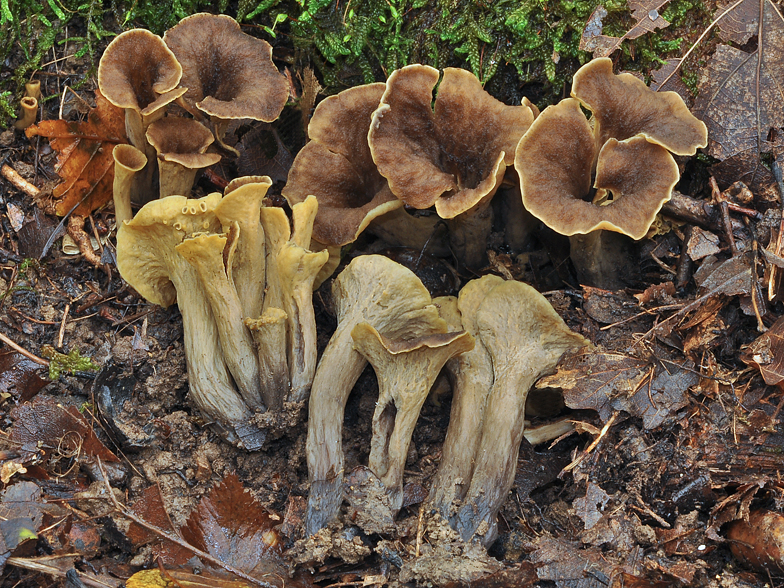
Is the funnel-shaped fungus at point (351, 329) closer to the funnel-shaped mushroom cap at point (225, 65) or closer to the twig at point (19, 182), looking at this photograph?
the funnel-shaped mushroom cap at point (225, 65)

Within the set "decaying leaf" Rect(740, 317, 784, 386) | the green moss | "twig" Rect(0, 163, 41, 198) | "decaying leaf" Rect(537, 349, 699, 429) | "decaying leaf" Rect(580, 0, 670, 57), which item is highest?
"decaying leaf" Rect(580, 0, 670, 57)

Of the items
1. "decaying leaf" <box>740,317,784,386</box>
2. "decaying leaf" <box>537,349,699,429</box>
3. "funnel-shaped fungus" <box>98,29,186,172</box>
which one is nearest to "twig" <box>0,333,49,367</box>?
"funnel-shaped fungus" <box>98,29,186,172</box>

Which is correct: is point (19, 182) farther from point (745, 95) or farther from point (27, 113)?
point (745, 95)

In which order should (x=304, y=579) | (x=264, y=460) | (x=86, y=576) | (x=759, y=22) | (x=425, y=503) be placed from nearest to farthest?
(x=86, y=576)
(x=304, y=579)
(x=425, y=503)
(x=264, y=460)
(x=759, y=22)

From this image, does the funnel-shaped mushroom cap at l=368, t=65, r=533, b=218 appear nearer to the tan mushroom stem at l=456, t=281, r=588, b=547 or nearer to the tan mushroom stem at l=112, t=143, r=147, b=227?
the tan mushroom stem at l=456, t=281, r=588, b=547

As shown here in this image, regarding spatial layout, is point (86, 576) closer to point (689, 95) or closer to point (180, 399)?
point (180, 399)

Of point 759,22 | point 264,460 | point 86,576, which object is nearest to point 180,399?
point 264,460

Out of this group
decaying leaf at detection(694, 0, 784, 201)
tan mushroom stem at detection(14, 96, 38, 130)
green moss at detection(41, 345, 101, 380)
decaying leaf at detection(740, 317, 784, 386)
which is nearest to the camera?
decaying leaf at detection(740, 317, 784, 386)

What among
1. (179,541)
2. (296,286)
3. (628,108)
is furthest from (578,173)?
(179,541)
